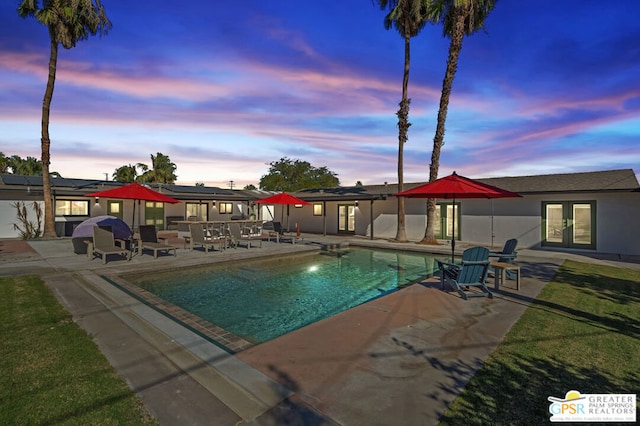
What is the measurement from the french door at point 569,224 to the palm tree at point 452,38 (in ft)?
17.9

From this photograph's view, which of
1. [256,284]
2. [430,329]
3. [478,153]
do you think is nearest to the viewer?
[430,329]

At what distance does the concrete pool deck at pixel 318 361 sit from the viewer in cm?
267

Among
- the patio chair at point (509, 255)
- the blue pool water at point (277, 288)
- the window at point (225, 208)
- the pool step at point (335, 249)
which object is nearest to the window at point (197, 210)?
the window at point (225, 208)

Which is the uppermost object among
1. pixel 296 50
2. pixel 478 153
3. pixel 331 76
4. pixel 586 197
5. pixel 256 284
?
pixel 296 50

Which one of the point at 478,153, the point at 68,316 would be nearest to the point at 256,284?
the point at 68,316

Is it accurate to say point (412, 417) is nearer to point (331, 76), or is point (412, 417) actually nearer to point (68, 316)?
point (68, 316)

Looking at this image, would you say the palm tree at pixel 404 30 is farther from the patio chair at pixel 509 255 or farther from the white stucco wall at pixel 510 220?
the patio chair at pixel 509 255

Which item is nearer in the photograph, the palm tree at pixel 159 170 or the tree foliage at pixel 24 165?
the tree foliage at pixel 24 165

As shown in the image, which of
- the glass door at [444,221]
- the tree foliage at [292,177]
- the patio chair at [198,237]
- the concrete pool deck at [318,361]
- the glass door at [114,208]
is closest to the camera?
the concrete pool deck at [318,361]

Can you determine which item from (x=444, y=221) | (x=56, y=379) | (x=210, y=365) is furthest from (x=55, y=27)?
(x=444, y=221)

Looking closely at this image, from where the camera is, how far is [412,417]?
2.55 m

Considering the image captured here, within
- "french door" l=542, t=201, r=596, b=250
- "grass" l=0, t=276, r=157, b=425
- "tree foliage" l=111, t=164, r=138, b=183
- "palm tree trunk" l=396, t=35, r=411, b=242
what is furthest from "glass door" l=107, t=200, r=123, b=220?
"tree foliage" l=111, t=164, r=138, b=183

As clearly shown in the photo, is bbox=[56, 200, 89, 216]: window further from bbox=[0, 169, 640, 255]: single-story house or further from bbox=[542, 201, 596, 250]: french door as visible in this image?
bbox=[542, 201, 596, 250]: french door

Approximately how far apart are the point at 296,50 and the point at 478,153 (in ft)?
54.8
